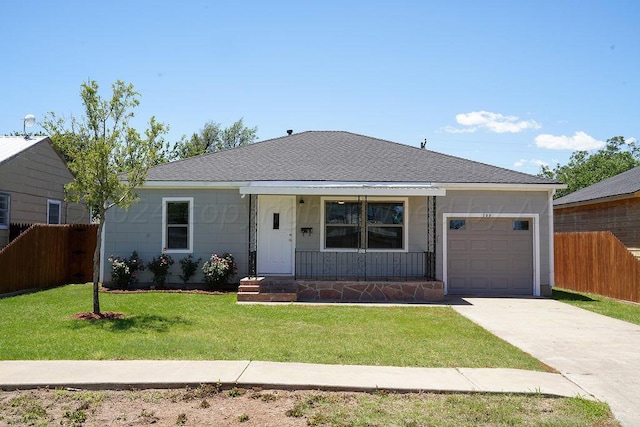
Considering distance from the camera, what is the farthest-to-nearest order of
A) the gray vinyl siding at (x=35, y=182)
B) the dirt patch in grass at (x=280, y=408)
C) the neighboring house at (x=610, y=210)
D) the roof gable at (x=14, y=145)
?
the roof gable at (x=14, y=145) → the gray vinyl siding at (x=35, y=182) → the neighboring house at (x=610, y=210) → the dirt patch in grass at (x=280, y=408)

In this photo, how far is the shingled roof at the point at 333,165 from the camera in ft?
48.0

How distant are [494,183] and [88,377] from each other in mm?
11563

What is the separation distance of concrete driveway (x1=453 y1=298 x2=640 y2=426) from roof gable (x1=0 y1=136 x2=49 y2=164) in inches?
594

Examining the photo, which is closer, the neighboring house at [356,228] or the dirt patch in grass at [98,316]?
the dirt patch in grass at [98,316]

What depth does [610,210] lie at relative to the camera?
18469mm

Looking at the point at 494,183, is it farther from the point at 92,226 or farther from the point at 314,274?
the point at 92,226

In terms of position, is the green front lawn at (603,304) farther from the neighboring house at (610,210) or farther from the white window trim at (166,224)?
the white window trim at (166,224)

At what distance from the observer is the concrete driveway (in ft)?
19.5

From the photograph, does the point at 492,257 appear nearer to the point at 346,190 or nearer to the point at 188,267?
the point at 346,190

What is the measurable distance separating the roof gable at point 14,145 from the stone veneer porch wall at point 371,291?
441 inches

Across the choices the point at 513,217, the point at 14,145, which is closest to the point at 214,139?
the point at 14,145

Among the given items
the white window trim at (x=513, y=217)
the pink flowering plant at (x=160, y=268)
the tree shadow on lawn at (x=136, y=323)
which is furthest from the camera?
the white window trim at (x=513, y=217)

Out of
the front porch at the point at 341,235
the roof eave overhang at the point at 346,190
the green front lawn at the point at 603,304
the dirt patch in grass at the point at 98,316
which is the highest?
the roof eave overhang at the point at 346,190

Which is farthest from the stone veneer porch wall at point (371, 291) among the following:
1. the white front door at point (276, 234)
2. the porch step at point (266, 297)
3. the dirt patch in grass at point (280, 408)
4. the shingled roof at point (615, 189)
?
the shingled roof at point (615, 189)
